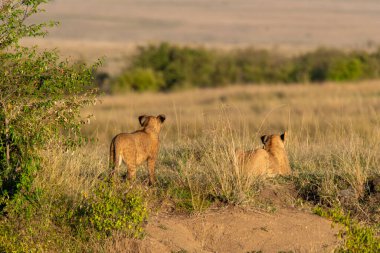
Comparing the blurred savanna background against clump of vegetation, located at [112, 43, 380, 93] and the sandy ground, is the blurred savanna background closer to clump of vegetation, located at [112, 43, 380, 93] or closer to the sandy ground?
clump of vegetation, located at [112, 43, 380, 93]

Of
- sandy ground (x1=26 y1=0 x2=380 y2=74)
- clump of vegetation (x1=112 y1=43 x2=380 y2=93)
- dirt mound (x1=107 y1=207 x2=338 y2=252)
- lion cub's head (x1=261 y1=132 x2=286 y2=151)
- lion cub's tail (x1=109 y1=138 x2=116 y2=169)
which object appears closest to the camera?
dirt mound (x1=107 y1=207 x2=338 y2=252)

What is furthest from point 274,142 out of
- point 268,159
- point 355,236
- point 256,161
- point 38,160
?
point 38,160

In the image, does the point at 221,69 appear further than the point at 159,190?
Yes

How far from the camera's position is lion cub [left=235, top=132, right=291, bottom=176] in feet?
34.3

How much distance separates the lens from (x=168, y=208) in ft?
32.0

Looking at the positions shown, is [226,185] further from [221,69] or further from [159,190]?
[221,69]

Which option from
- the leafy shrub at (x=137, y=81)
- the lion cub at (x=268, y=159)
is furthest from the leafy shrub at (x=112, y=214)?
the leafy shrub at (x=137, y=81)

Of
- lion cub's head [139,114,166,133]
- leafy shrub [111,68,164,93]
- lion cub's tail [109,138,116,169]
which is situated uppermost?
lion cub's head [139,114,166,133]

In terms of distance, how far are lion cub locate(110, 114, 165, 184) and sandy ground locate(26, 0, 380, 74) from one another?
68.9 metres

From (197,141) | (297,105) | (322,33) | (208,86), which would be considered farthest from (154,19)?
(197,141)

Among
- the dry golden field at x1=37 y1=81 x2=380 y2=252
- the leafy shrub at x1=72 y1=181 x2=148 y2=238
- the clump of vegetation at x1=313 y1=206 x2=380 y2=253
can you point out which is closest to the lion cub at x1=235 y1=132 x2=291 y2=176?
the dry golden field at x1=37 y1=81 x2=380 y2=252

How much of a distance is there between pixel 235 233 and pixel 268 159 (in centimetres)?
175

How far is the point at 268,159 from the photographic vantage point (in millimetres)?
10781

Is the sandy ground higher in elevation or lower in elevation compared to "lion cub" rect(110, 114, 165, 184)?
lower
